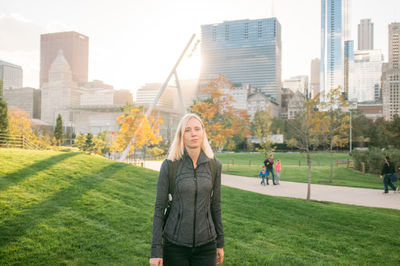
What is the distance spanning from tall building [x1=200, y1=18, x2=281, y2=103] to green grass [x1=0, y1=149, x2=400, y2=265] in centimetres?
16338

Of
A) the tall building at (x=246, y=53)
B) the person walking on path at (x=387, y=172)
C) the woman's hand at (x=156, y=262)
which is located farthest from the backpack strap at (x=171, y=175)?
the tall building at (x=246, y=53)

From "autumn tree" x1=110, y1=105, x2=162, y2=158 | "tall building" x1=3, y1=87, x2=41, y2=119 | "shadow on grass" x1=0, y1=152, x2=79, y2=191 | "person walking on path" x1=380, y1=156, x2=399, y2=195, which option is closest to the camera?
"shadow on grass" x1=0, y1=152, x2=79, y2=191

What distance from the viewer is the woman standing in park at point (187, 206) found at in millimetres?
2769

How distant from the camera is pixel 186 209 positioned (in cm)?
279

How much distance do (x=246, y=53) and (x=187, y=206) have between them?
185m

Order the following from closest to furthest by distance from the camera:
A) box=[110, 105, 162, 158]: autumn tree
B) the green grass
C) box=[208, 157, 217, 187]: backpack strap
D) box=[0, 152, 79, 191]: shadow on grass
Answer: box=[208, 157, 217, 187]: backpack strap, the green grass, box=[0, 152, 79, 191]: shadow on grass, box=[110, 105, 162, 158]: autumn tree

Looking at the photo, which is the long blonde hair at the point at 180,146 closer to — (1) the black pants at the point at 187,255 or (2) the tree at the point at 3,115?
(1) the black pants at the point at 187,255

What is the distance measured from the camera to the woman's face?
2.93 metres

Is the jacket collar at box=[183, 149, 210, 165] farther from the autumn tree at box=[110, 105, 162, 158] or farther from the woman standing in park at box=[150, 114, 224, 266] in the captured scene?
the autumn tree at box=[110, 105, 162, 158]

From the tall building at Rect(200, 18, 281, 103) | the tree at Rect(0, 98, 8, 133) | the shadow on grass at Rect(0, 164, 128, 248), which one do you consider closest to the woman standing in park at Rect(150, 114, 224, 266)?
the shadow on grass at Rect(0, 164, 128, 248)

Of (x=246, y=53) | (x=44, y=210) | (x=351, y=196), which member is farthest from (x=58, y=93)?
(x=44, y=210)

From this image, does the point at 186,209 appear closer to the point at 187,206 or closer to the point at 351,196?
the point at 187,206

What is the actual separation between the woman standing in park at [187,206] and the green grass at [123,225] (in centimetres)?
260

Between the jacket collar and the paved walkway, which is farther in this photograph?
the paved walkway
